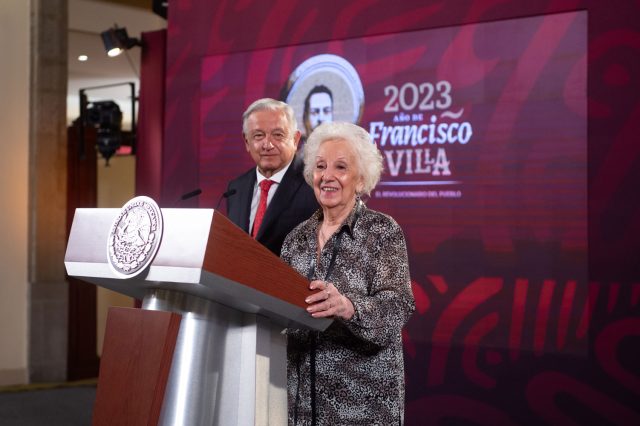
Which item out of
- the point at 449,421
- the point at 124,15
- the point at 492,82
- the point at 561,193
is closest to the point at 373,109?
the point at 492,82

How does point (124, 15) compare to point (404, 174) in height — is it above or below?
above

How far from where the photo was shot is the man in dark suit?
2.88 m

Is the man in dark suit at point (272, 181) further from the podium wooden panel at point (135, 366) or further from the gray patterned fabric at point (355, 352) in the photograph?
the podium wooden panel at point (135, 366)

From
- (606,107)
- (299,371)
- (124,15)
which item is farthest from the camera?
(124,15)

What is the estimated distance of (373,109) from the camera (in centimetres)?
526

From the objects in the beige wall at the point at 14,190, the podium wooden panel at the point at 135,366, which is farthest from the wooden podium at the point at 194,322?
the beige wall at the point at 14,190

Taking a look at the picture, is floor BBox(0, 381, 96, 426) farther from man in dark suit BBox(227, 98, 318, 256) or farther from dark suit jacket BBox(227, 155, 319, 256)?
dark suit jacket BBox(227, 155, 319, 256)

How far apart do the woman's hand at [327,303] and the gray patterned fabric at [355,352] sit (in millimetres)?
177

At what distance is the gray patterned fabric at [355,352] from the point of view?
1.97m

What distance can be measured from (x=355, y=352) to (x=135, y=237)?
660mm

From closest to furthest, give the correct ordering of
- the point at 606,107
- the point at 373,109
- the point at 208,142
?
1. the point at 606,107
2. the point at 373,109
3. the point at 208,142

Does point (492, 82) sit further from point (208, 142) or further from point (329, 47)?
point (208, 142)

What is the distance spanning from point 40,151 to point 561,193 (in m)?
4.97

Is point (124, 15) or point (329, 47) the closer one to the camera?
point (329, 47)
